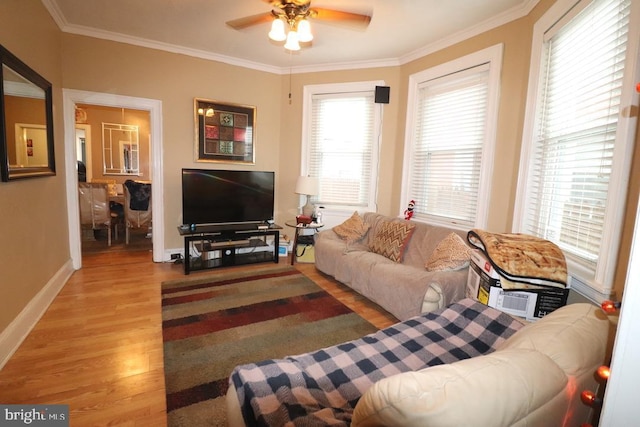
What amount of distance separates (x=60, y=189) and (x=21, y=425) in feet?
8.40

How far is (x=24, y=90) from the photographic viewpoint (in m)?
2.31

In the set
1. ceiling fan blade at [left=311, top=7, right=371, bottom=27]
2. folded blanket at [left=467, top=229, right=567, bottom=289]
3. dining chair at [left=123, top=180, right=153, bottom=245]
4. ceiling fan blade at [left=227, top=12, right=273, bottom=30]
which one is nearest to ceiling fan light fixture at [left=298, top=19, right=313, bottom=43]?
ceiling fan blade at [left=311, top=7, right=371, bottom=27]

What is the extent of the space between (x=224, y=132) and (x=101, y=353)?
9.67 ft

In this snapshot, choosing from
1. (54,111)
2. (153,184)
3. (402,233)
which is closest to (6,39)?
(54,111)

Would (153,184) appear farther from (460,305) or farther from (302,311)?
(460,305)

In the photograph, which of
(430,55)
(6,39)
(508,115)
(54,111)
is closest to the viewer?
(6,39)

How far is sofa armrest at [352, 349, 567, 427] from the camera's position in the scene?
2.08 ft

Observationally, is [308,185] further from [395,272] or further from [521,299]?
[521,299]

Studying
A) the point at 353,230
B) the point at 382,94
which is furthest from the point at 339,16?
the point at 353,230

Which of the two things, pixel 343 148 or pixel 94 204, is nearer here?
pixel 343 148

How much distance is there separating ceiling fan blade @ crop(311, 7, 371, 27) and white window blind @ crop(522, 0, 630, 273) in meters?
1.35

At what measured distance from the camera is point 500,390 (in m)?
0.69

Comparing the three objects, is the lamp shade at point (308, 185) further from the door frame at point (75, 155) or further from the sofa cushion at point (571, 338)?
the sofa cushion at point (571, 338)

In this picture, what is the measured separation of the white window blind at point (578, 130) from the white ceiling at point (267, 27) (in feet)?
2.47
